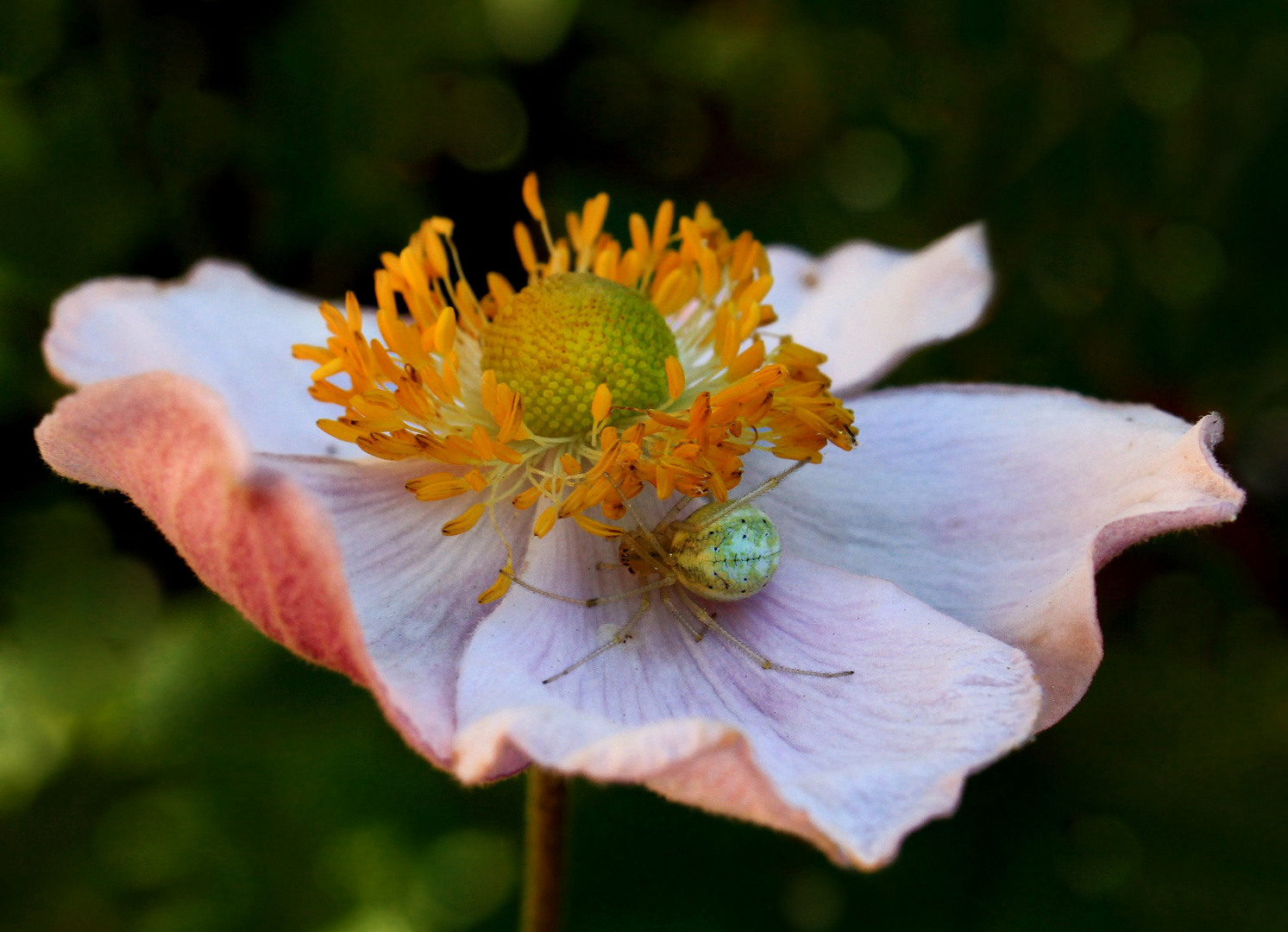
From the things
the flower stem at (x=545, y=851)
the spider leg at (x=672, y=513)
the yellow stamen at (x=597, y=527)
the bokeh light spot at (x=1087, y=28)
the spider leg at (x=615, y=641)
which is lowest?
the flower stem at (x=545, y=851)

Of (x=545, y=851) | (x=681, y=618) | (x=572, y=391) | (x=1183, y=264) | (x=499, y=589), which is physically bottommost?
(x=545, y=851)

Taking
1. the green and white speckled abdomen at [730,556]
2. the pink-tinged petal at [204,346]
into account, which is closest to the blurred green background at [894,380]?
the pink-tinged petal at [204,346]

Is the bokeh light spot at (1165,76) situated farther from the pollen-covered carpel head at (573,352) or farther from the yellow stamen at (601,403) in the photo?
the yellow stamen at (601,403)

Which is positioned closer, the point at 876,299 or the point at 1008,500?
the point at 1008,500

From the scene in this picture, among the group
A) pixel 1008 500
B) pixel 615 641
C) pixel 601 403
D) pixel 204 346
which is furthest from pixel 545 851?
pixel 204 346

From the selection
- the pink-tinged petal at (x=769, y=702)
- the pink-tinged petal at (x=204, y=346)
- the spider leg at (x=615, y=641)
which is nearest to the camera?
the pink-tinged petal at (x=769, y=702)

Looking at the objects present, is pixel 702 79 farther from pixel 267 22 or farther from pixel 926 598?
pixel 926 598

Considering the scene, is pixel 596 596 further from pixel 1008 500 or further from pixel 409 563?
pixel 1008 500
